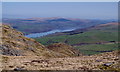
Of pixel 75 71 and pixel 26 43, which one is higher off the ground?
pixel 75 71

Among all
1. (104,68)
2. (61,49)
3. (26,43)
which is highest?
(104,68)

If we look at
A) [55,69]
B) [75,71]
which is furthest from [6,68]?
[75,71]

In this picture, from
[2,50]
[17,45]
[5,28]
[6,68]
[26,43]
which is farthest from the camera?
[5,28]

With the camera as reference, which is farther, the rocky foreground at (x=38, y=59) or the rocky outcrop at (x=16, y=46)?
the rocky outcrop at (x=16, y=46)

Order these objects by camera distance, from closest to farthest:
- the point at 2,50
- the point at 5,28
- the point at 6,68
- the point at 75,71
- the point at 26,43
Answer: the point at 75,71 → the point at 6,68 → the point at 2,50 → the point at 26,43 → the point at 5,28

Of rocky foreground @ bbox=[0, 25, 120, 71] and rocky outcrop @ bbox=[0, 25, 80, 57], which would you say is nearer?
rocky foreground @ bbox=[0, 25, 120, 71]

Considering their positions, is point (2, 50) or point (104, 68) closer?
point (104, 68)

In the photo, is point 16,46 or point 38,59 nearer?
point 38,59

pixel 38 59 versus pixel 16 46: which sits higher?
pixel 38 59

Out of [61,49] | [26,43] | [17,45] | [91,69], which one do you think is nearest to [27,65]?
[91,69]

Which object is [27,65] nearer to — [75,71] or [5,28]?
[75,71]
